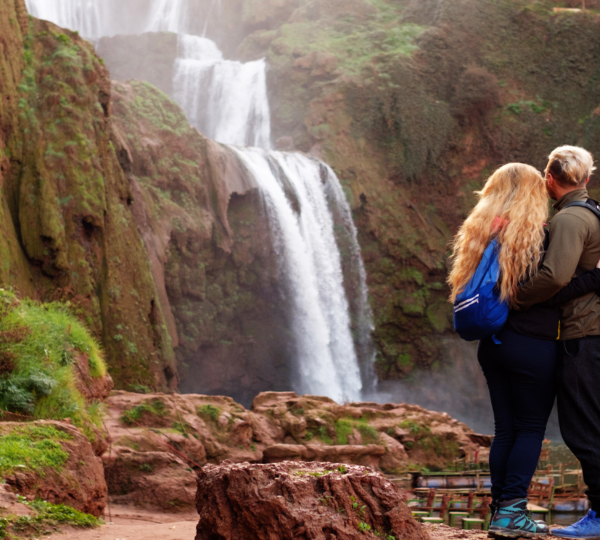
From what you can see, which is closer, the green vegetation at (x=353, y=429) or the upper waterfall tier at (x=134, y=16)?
the green vegetation at (x=353, y=429)

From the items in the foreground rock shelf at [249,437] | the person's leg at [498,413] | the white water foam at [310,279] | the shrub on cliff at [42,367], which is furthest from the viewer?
the white water foam at [310,279]

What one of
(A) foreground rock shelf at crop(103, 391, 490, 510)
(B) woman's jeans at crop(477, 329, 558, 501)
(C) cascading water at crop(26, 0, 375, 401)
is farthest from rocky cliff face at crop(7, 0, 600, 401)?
(B) woman's jeans at crop(477, 329, 558, 501)

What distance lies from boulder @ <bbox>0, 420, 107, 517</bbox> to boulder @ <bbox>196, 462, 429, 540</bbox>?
1.79 meters

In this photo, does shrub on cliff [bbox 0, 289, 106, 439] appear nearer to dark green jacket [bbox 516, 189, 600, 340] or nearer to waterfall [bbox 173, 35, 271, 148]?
dark green jacket [bbox 516, 189, 600, 340]

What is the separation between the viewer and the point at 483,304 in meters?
3.60

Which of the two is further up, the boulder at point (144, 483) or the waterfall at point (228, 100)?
the waterfall at point (228, 100)

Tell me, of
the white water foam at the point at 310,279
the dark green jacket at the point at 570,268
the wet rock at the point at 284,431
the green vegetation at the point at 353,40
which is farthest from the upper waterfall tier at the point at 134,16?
the dark green jacket at the point at 570,268

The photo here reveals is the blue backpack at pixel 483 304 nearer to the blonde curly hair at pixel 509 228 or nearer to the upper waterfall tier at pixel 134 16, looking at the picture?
the blonde curly hair at pixel 509 228

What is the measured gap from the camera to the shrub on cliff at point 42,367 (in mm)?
6301

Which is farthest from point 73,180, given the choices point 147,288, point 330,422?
point 330,422

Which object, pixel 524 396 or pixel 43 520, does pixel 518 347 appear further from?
pixel 43 520

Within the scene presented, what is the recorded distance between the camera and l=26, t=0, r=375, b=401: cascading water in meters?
23.5

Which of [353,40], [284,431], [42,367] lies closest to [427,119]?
[353,40]

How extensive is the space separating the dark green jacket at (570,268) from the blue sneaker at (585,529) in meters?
0.98
